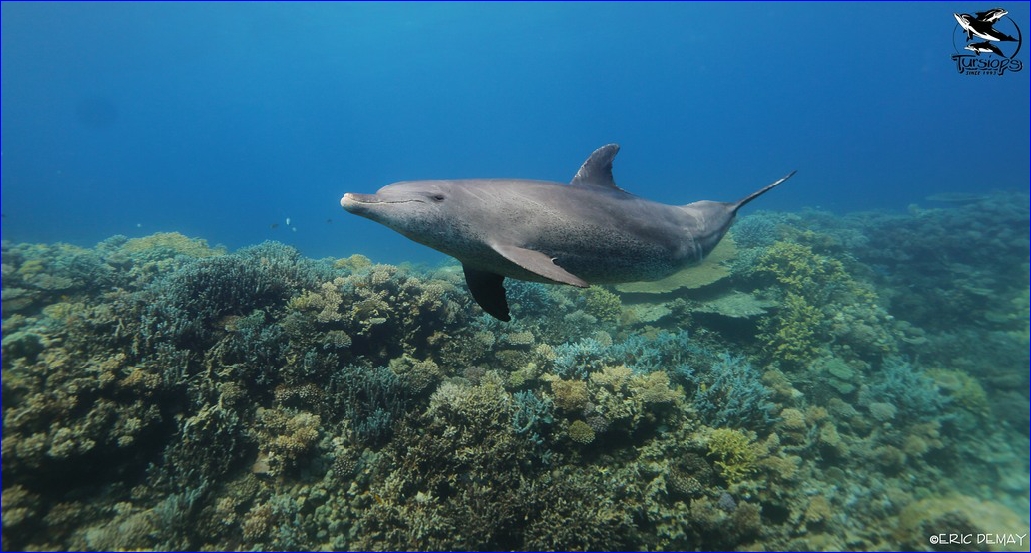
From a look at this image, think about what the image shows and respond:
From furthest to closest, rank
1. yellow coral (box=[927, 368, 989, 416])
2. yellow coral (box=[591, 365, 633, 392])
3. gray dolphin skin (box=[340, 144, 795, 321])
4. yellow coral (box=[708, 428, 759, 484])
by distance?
yellow coral (box=[927, 368, 989, 416]) → yellow coral (box=[591, 365, 633, 392]) → yellow coral (box=[708, 428, 759, 484]) → gray dolphin skin (box=[340, 144, 795, 321])

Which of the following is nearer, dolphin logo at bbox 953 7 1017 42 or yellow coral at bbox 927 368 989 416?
dolphin logo at bbox 953 7 1017 42

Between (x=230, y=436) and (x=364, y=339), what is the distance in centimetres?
201

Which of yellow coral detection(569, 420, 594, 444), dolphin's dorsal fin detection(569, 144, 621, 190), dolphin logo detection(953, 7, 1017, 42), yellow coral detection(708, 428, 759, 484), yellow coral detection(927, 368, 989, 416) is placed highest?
dolphin logo detection(953, 7, 1017, 42)

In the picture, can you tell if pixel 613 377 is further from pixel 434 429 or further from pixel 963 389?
pixel 963 389

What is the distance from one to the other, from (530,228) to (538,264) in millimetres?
602

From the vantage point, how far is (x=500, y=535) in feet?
13.0

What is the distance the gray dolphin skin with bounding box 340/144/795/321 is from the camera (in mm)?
3504

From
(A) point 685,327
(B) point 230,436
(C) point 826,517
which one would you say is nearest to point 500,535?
(B) point 230,436

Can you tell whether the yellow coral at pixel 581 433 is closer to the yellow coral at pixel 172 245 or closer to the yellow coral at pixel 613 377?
the yellow coral at pixel 613 377

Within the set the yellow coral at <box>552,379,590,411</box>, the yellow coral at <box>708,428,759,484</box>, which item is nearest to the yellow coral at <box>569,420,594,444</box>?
the yellow coral at <box>552,379,590,411</box>

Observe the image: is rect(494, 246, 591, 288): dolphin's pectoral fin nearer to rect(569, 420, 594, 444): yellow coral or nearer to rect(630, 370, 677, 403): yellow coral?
rect(569, 420, 594, 444): yellow coral

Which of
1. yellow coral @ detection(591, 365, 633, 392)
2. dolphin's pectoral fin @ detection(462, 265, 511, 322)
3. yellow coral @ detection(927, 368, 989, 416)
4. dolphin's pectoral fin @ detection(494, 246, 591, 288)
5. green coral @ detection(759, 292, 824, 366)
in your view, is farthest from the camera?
green coral @ detection(759, 292, 824, 366)

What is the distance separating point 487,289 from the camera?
4352mm

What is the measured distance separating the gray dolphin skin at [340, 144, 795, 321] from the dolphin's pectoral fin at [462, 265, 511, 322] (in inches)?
Answer: 0.4
